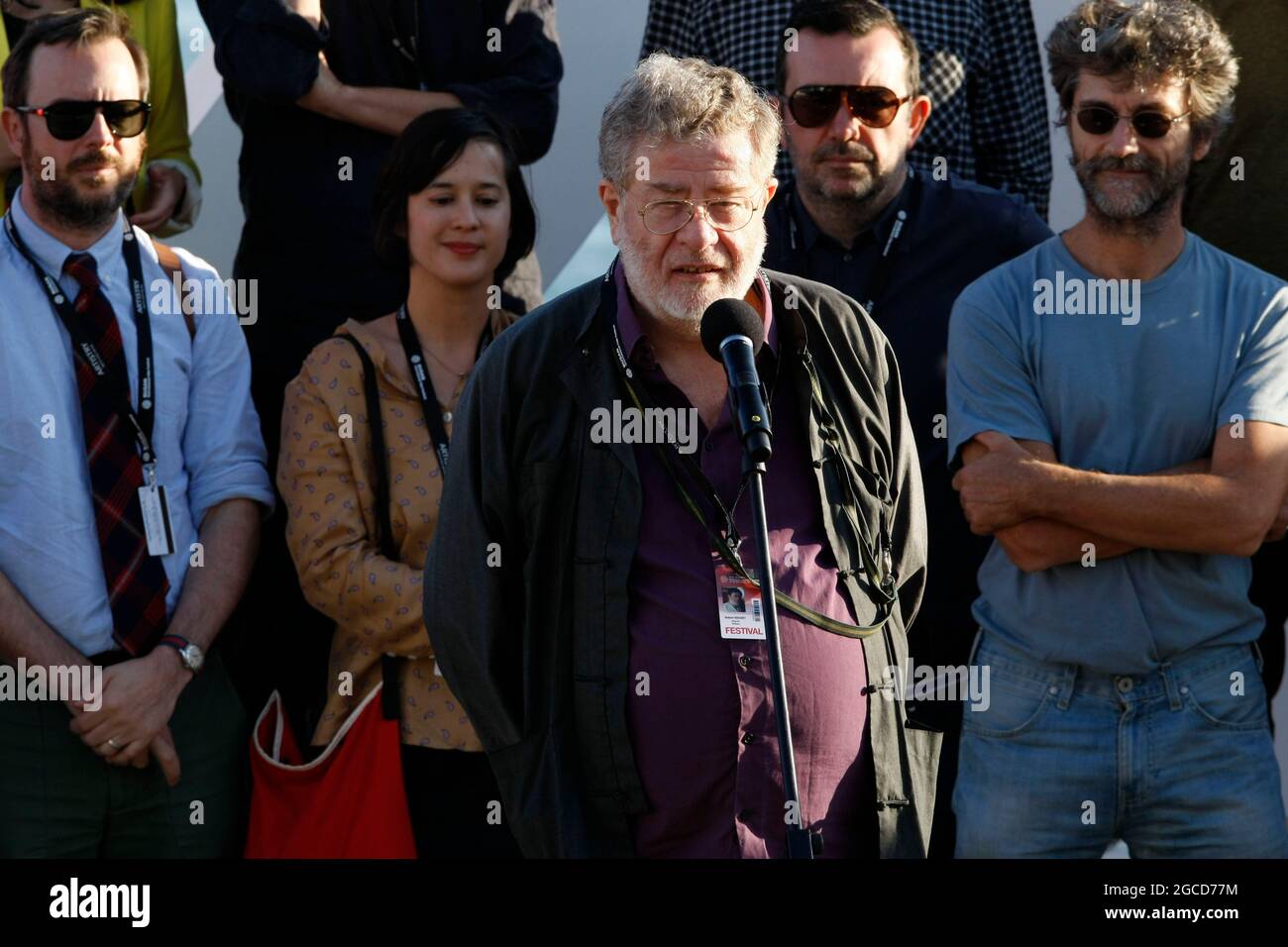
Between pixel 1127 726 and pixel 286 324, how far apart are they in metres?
2.80

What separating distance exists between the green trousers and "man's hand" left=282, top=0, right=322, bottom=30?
79.2 inches

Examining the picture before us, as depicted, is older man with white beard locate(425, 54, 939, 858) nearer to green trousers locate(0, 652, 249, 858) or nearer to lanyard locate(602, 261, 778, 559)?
lanyard locate(602, 261, 778, 559)

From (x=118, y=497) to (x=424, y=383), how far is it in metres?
0.87

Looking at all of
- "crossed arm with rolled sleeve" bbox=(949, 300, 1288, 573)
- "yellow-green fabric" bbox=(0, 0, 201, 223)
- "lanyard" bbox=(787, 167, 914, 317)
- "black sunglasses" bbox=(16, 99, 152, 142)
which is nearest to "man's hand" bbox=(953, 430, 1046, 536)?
"crossed arm with rolled sleeve" bbox=(949, 300, 1288, 573)

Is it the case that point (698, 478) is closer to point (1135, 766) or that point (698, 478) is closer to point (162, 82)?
point (1135, 766)

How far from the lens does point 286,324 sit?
552 centimetres

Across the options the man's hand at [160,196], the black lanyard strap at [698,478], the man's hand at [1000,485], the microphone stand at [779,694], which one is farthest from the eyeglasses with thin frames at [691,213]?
the man's hand at [160,196]

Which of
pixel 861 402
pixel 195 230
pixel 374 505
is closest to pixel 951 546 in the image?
pixel 861 402

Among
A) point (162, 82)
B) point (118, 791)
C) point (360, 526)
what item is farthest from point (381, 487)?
point (162, 82)

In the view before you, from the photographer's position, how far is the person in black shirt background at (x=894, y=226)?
16.4 ft

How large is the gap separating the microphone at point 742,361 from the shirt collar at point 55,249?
2342 mm

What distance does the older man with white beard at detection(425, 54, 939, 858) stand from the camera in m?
3.55

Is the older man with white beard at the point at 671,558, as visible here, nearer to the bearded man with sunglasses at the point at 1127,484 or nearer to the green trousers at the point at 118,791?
the bearded man with sunglasses at the point at 1127,484
